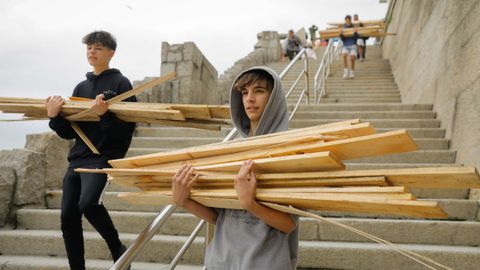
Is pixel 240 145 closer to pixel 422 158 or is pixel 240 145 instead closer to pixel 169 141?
pixel 422 158

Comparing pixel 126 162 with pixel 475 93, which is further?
pixel 475 93

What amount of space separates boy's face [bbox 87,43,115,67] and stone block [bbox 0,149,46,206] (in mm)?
1506

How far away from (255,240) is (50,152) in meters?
2.89

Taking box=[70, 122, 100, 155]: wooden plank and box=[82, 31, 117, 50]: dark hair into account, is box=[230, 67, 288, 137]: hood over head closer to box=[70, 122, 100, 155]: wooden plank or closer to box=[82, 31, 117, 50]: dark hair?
box=[70, 122, 100, 155]: wooden plank

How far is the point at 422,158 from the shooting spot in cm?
363

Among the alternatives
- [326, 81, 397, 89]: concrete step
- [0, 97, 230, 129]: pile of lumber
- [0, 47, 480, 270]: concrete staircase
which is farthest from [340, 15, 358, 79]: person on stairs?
[0, 97, 230, 129]: pile of lumber

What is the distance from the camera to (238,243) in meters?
1.26

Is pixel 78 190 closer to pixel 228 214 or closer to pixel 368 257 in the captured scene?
pixel 228 214

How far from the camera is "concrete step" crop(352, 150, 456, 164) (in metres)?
3.59

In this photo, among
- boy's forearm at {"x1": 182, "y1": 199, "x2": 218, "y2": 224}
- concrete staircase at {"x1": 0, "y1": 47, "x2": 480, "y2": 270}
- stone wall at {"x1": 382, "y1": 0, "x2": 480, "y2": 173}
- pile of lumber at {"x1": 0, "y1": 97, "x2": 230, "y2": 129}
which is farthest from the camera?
stone wall at {"x1": 382, "y1": 0, "x2": 480, "y2": 173}

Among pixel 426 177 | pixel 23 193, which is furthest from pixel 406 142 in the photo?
pixel 23 193

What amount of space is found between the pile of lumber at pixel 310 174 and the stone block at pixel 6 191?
2187 millimetres

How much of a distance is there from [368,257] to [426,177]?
1.67 m

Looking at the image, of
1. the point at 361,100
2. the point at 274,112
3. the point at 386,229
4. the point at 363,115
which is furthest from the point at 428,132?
the point at 274,112
